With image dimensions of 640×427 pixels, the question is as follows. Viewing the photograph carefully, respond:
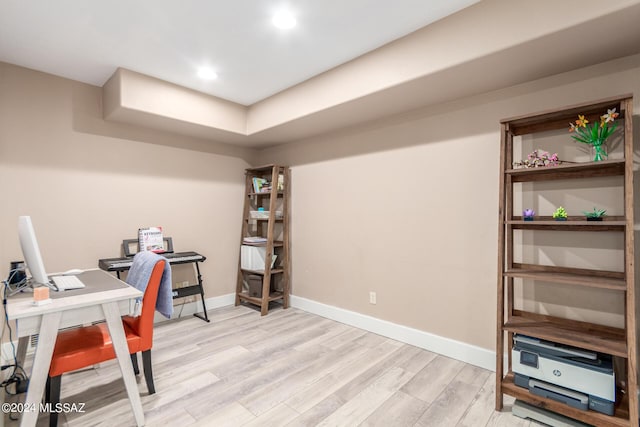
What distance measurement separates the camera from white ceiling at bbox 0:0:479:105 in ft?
6.21

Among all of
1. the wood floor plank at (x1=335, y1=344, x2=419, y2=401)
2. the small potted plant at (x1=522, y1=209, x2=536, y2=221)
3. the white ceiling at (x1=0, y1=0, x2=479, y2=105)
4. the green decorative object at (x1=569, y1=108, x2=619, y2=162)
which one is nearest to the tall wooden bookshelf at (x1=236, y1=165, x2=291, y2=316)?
the white ceiling at (x1=0, y1=0, x2=479, y2=105)

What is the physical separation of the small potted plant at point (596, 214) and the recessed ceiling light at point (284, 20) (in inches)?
87.4

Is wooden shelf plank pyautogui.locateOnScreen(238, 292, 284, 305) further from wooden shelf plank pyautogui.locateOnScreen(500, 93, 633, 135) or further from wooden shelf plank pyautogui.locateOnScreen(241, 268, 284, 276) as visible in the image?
wooden shelf plank pyautogui.locateOnScreen(500, 93, 633, 135)

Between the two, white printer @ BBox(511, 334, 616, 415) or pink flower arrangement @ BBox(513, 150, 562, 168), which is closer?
white printer @ BBox(511, 334, 616, 415)

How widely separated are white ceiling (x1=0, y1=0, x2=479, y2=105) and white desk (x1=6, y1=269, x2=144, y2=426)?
68.9 inches

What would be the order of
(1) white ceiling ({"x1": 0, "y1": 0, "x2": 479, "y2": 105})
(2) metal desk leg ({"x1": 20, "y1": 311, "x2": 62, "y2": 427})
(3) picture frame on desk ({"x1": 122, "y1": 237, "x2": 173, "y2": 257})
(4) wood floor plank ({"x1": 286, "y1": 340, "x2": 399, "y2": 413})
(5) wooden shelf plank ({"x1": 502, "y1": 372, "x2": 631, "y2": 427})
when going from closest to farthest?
(2) metal desk leg ({"x1": 20, "y1": 311, "x2": 62, "y2": 427}) < (5) wooden shelf plank ({"x1": 502, "y1": 372, "x2": 631, "y2": 427}) < (1) white ceiling ({"x1": 0, "y1": 0, "x2": 479, "y2": 105}) < (4) wood floor plank ({"x1": 286, "y1": 340, "x2": 399, "y2": 413}) < (3) picture frame on desk ({"x1": 122, "y1": 237, "x2": 173, "y2": 257})

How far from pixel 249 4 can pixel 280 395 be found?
253cm

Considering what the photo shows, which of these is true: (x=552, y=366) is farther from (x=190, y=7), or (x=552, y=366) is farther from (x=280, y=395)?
(x=190, y=7)

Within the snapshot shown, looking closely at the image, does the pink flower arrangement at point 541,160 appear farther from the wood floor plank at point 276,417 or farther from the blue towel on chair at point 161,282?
the blue towel on chair at point 161,282

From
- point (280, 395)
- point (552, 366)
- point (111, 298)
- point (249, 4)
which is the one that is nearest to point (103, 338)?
point (111, 298)

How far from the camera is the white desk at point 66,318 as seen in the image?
4.85 feet

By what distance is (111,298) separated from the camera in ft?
5.47

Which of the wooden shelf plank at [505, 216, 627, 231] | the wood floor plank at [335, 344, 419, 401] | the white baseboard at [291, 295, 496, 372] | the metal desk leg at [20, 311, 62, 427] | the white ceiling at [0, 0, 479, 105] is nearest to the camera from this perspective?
the metal desk leg at [20, 311, 62, 427]

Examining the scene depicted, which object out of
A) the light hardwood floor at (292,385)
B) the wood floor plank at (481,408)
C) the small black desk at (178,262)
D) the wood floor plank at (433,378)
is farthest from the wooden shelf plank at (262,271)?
the wood floor plank at (481,408)
